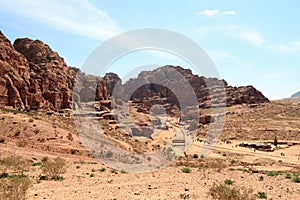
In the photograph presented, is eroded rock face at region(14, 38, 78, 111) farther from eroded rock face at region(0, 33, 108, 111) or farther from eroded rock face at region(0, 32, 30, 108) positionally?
eroded rock face at region(0, 32, 30, 108)

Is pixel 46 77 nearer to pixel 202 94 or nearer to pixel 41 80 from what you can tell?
pixel 41 80

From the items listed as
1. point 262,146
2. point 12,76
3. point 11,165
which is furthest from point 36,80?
point 11,165

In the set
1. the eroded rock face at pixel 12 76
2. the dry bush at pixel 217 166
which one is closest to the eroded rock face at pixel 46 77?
the eroded rock face at pixel 12 76

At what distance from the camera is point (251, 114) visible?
95.1m

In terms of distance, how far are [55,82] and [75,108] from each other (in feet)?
26.8

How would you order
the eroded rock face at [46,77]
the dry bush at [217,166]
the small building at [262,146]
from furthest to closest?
the eroded rock face at [46,77]
the small building at [262,146]
the dry bush at [217,166]

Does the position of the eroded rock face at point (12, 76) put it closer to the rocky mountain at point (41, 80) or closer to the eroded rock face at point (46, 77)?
the rocky mountain at point (41, 80)

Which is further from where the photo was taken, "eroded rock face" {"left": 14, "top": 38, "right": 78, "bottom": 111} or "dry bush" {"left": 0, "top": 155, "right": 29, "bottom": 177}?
"eroded rock face" {"left": 14, "top": 38, "right": 78, "bottom": 111}

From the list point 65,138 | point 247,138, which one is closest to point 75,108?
point 65,138

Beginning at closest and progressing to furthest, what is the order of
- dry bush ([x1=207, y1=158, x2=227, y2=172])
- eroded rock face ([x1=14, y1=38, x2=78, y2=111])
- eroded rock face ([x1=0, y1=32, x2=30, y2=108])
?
1. dry bush ([x1=207, y1=158, x2=227, y2=172])
2. eroded rock face ([x1=0, y1=32, x2=30, y2=108])
3. eroded rock face ([x1=14, y1=38, x2=78, y2=111])

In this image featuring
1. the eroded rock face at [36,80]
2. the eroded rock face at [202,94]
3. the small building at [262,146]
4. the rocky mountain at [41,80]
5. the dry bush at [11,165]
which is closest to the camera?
the dry bush at [11,165]

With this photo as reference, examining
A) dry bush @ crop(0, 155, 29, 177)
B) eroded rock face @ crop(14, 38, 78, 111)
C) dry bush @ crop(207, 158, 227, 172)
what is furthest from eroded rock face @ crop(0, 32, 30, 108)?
dry bush @ crop(207, 158, 227, 172)

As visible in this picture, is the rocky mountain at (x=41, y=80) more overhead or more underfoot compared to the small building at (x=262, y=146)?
more overhead

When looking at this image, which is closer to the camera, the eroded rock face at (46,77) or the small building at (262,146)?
the small building at (262,146)
